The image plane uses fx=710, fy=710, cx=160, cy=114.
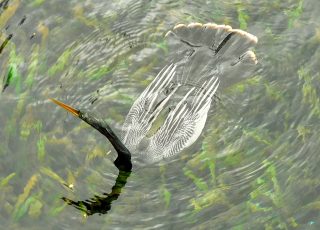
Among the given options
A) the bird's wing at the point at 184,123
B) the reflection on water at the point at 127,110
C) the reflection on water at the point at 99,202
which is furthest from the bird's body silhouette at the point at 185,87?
the reflection on water at the point at 99,202

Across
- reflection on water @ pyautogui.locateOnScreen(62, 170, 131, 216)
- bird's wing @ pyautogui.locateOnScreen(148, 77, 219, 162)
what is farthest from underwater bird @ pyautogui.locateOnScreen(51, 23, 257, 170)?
reflection on water @ pyautogui.locateOnScreen(62, 170, 131, 216)

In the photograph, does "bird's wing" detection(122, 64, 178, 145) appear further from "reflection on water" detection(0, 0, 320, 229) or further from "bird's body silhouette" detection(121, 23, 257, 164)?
"reflection on water" detection(0, 0, 320, 229)

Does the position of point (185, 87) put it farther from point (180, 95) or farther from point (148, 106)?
point (148, 106)

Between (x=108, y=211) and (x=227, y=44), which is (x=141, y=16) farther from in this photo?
(x=108, y=211)

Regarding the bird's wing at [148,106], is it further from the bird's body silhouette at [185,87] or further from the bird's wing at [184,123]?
the bird's wing at [184,123]

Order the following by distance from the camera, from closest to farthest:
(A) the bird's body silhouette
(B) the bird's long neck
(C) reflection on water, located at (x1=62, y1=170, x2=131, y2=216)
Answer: (B) the bird's long neck
(C) reflection on water, located at (x1=62, y1=170, x2=131, y2=216)
(A) the bird's body silhouette

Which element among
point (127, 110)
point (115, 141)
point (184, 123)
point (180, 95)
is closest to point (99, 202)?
point (115, 141)

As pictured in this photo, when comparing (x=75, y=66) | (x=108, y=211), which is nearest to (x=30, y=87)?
(x=75, y=66)
